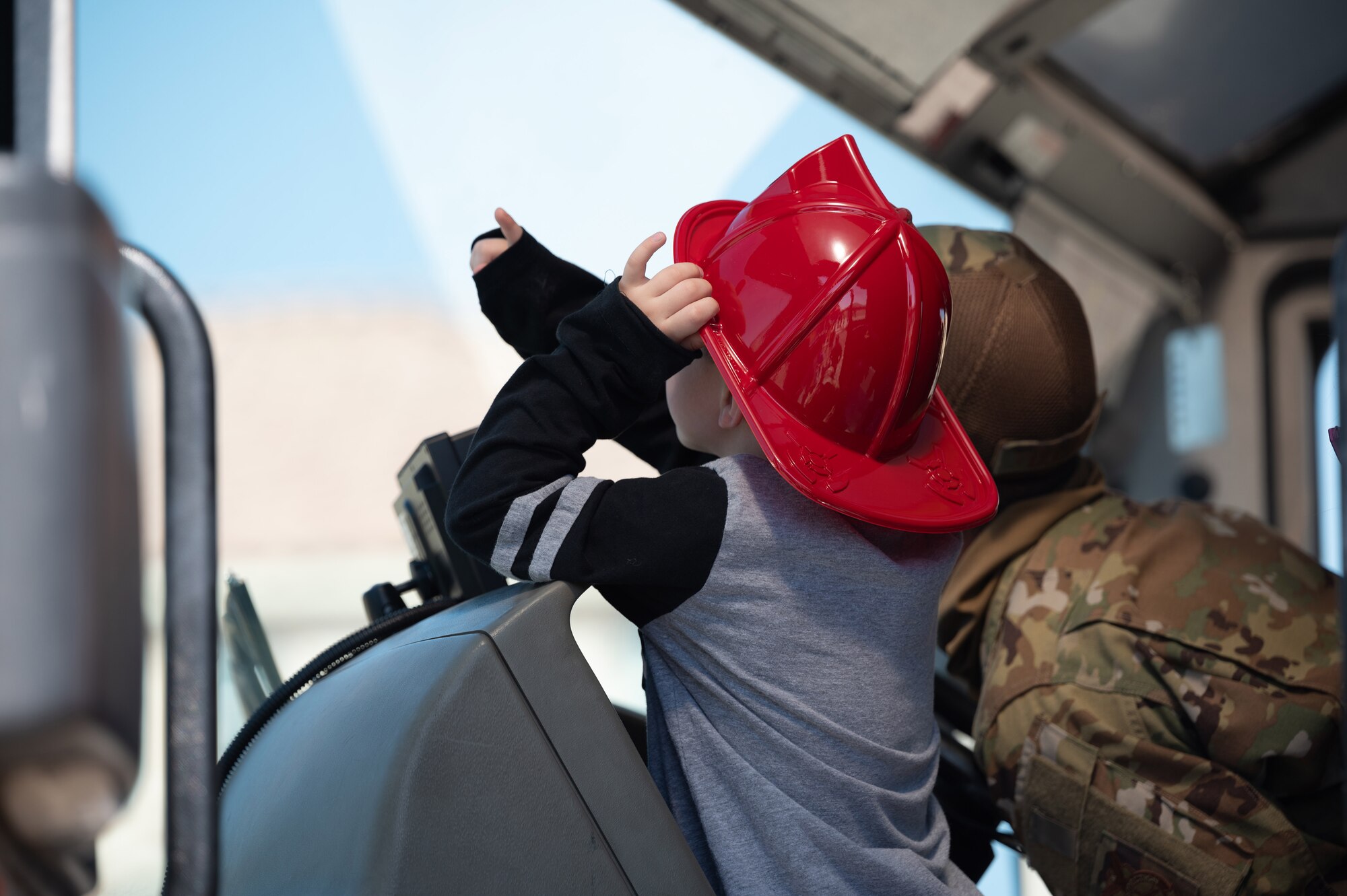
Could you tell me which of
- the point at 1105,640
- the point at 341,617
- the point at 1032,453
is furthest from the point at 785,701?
the point at 341,617

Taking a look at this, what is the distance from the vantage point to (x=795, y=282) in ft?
2.80

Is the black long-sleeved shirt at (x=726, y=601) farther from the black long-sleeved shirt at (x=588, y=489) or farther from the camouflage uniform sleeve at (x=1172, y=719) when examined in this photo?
the camouflage uniform sleeve at (x=1172, y=719)

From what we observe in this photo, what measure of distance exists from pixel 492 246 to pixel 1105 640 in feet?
2.45

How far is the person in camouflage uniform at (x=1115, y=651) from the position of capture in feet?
3.38

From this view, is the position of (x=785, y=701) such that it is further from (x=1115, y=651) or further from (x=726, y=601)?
(x=1115, y=651)

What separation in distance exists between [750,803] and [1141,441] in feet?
8.54

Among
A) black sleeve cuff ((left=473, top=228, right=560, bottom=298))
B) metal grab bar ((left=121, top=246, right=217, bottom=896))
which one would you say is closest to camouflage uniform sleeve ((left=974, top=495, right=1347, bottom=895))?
black sleeve cuff ((left=473, top=228, right=560, bottom=298))

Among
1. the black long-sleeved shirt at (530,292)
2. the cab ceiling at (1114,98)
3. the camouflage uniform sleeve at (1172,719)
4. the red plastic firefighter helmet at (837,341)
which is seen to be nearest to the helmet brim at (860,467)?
the red plastic firefighter helmet at (837,341)

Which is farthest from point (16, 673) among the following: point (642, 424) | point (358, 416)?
point (358, 416)

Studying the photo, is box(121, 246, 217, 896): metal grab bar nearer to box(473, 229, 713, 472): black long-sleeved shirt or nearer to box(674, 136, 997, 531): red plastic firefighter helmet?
box(674, 136, 997, 531): red plastic firefighter helmet

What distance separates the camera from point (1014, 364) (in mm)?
1196

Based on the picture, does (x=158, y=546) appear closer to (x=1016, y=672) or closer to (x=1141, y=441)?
(x=1016, y=672)

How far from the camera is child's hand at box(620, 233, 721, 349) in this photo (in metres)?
0.85

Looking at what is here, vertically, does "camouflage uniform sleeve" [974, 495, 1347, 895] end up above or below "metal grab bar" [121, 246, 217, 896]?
below
